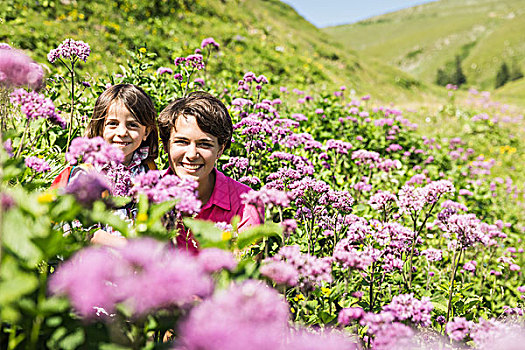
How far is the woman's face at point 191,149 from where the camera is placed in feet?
9.13

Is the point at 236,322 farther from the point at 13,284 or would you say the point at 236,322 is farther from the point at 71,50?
the point at 71,50

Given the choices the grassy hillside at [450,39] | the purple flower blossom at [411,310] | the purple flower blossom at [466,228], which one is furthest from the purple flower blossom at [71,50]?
the grassy hillside at [450,39]

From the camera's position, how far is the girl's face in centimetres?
305

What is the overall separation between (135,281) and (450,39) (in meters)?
159

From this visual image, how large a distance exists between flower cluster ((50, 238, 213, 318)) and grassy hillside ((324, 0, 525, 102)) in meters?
115

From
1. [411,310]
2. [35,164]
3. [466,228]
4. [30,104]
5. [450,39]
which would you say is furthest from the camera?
[450,39]

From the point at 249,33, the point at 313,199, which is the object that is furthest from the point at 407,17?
the point at 313,199

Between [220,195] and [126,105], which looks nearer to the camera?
[220,195]

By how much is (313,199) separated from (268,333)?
200 cm

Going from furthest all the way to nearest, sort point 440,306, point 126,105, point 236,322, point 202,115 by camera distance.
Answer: point 126,105 < point 202,115 < point 440,306 < point 236,322

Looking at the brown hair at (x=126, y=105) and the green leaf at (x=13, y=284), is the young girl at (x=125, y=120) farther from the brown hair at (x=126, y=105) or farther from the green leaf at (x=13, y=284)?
the green leaf at (x=13, y=284)

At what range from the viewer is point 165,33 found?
36.5 feet

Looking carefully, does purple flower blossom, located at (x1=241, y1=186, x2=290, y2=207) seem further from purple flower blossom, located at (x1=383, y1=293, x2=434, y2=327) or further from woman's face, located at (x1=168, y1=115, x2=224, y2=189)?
woman's face, located at (x1=168, y1=115, x2=224, y2=189)

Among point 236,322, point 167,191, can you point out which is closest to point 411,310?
point 236,322
